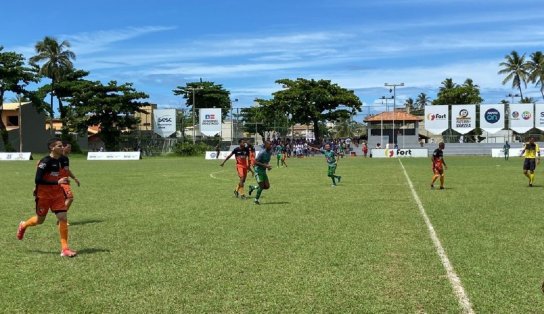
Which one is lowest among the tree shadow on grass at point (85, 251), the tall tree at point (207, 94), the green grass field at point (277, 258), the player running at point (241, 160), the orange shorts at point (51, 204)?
the tree shadow on grass at point (85, 251)

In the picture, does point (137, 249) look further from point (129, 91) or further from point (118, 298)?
point (129, 91)

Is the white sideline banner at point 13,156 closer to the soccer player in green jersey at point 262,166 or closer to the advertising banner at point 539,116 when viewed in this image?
the soccer player in green jersey at point 262,166

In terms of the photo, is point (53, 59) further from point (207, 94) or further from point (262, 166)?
point (262, 166)

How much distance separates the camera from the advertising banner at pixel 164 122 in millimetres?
67750

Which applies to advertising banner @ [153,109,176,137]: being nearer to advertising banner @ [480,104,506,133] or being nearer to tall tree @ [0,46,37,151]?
tall tree @ [0,46,37,151]

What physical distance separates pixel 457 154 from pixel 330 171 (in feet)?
148

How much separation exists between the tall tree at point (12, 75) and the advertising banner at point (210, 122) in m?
20.0

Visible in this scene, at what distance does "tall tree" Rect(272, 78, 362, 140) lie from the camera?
7025 centimetres

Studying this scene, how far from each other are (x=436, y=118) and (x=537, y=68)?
84.4 feet

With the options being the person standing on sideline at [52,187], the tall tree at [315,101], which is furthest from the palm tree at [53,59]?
the person standing on sideline at [52,187]

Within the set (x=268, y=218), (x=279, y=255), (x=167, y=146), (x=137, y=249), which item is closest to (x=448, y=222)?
(x=268, y=218)

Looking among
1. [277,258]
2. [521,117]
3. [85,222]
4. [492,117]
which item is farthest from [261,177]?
[521,117]

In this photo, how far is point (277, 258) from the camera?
799cm

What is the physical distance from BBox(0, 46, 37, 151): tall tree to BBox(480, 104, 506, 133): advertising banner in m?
51.9
